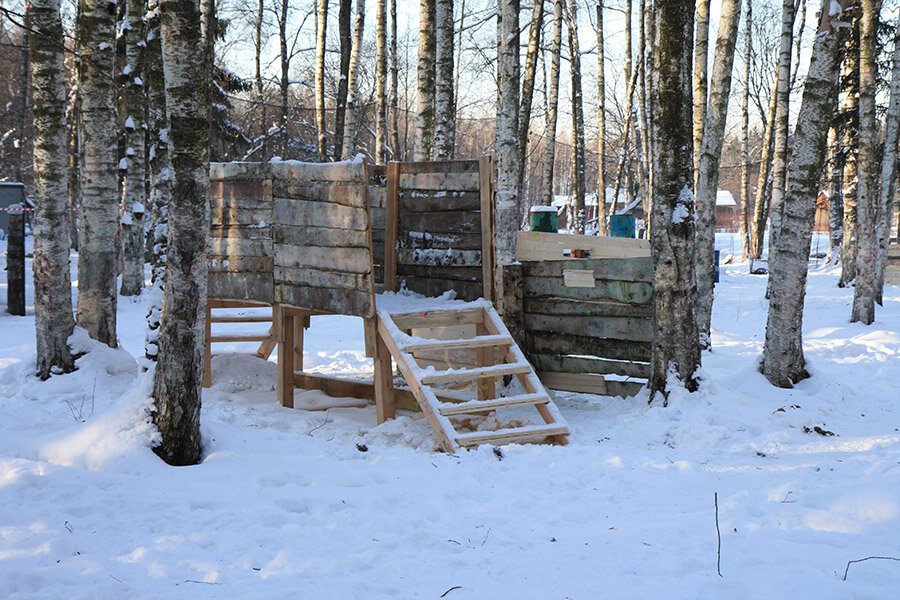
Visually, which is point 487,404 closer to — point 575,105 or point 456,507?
point 456,507

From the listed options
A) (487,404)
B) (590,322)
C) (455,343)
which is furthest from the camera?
(590,322)

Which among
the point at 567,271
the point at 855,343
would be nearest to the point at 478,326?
the point at 567,271

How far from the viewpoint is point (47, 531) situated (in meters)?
3.58

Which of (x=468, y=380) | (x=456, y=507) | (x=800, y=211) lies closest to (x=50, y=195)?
(x=468, y=380)

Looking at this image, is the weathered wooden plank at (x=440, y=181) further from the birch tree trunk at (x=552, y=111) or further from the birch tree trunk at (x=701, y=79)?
the birch tree trunk at (x=552, y=111)

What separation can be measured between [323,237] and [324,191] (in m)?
0.40

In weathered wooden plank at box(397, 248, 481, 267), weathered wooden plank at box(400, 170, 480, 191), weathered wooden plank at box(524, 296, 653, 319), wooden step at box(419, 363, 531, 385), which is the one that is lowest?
wooden step at box(419, 363, 531, 385)

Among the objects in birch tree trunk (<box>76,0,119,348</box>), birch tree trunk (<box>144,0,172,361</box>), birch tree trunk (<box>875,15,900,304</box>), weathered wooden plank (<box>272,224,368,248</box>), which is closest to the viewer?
weathered wooden plank (<box>272,224,368,248</box>)

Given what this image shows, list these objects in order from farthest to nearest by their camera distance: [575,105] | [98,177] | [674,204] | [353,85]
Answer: [575,105] → [353,85] → [98,177] → [674,204]

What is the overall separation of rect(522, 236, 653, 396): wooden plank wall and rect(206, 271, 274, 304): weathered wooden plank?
2.47 metres

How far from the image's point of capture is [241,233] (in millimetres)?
7297

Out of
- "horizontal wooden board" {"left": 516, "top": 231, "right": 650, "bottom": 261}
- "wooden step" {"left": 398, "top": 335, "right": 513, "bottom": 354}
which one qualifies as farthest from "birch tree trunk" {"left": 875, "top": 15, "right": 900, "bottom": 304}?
"wooden step" {"left": 398, "top": 335, "right": 513, "bottom": 354}

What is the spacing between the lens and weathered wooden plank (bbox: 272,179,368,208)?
20.7 feet

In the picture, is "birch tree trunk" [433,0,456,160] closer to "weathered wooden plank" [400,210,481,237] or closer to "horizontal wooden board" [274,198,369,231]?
"weathered wooden plank" [400,210,481,237]
